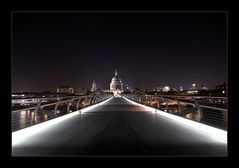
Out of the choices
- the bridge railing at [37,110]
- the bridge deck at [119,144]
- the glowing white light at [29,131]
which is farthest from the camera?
the bridge railing at [37,110]

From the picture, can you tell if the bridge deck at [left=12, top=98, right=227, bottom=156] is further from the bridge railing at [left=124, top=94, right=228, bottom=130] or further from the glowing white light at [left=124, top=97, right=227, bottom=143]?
the bridge railing at [left=124, top=94, right=228, bottom=130]

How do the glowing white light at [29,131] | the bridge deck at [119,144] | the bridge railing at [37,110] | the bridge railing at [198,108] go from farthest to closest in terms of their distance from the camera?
the bridge railing at [37,110] → the bridge railing at [198,108] → the glowing white light at [29,131] → the bridge deck at [119,144]

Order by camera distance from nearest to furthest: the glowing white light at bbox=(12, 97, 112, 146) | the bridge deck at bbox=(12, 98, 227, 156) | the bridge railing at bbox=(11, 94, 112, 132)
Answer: the bridge deck at bbox=(12, 98, 227, 156) → the glowing white light at bbox=(12, 97, 112, 146) → the bridge railing at bbox=(11, 94, 112, 132)

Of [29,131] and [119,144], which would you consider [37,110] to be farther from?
[119,144]

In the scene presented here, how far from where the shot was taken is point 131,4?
6121 mm

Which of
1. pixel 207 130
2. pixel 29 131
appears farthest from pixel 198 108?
pixel 29 131

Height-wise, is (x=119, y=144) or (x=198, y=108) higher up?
(x=198, y=108)

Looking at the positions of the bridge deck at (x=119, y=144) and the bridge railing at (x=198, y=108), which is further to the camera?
the bridge railing at (x=198, y=108)

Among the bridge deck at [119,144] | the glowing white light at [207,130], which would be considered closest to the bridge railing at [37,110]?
the bridge deck at [119,144]

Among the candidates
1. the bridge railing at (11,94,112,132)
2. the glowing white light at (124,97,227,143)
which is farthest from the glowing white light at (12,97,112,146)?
the glowing white light at (124,97,227,143)

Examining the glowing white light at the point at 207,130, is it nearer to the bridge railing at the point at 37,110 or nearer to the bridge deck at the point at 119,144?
the bridge deck at the point at 119,144

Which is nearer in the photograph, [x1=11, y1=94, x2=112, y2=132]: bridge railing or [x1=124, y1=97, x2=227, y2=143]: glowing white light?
[x1=124, y1=97, x2=227, y2=143]: glowing white light
